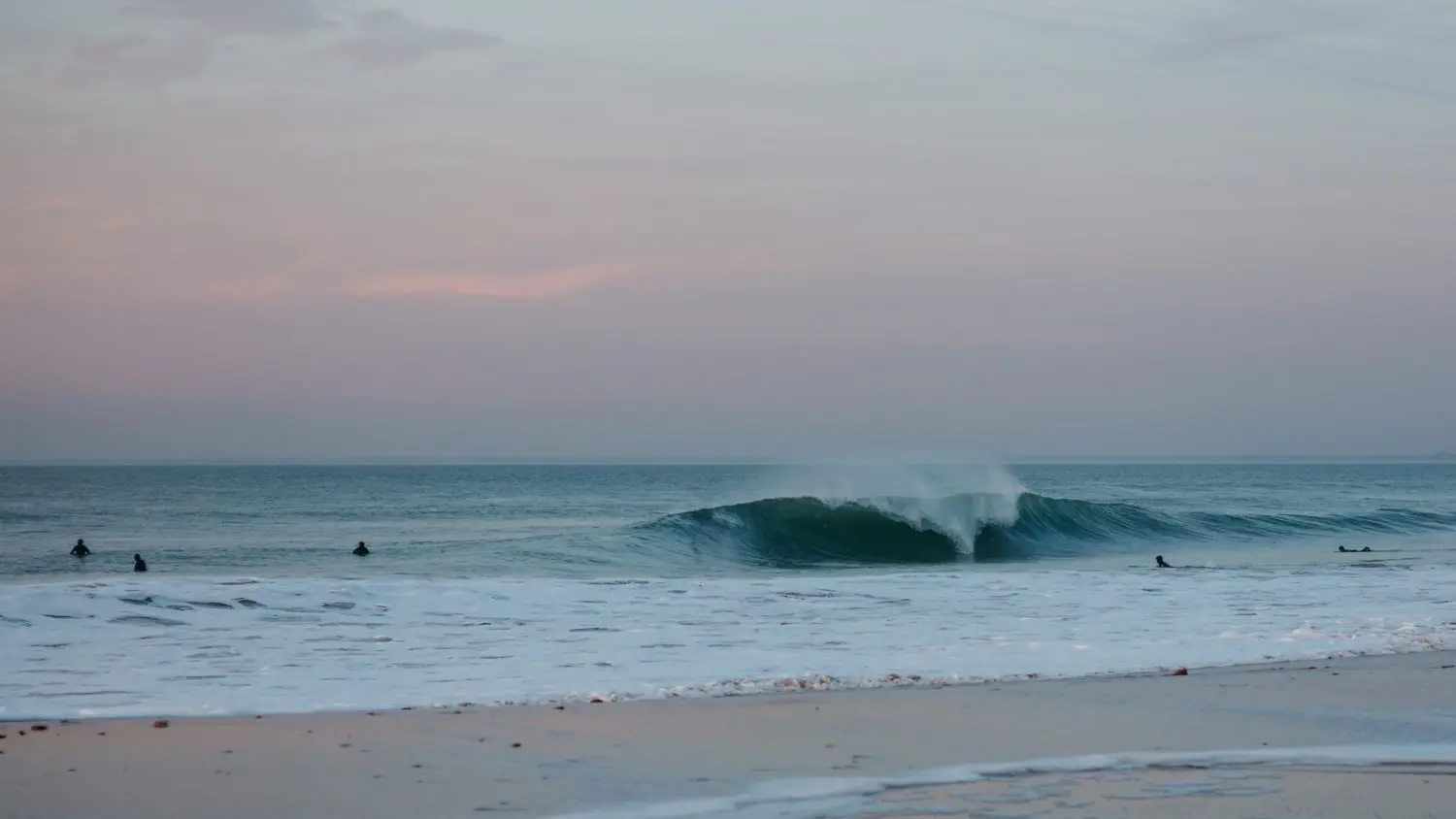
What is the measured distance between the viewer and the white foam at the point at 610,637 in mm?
7969

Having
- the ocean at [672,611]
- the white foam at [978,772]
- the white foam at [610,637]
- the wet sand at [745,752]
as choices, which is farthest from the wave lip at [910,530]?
the white foam at [978,772]

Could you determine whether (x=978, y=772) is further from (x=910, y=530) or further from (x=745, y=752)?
(x=910, y=530)

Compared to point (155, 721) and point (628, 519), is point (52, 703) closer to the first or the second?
point (155, 721)

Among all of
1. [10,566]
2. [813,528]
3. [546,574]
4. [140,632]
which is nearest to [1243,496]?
[813,528]

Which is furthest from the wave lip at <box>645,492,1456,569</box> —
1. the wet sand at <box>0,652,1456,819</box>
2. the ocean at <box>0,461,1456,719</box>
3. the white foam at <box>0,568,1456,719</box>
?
the wet sand at <box>0,652,1456,819</box>

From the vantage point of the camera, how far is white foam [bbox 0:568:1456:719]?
26.1ft

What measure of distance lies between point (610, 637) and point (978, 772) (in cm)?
526

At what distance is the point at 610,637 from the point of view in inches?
410

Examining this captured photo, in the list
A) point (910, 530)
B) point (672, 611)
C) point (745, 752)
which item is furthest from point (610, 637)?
point (910, 530)

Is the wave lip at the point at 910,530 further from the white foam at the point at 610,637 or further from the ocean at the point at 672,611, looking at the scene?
the white foam at the point at 610,637

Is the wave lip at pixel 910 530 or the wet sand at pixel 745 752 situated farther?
the wave lip at pixel 910 530

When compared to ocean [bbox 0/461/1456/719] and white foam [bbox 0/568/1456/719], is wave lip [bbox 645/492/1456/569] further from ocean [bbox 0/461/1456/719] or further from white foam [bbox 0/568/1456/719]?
white foam [bbox 0/568/1456/719]

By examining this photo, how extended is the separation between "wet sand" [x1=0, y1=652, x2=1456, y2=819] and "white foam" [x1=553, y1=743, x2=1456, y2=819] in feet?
0.28

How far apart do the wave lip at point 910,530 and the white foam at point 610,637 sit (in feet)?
34.2
